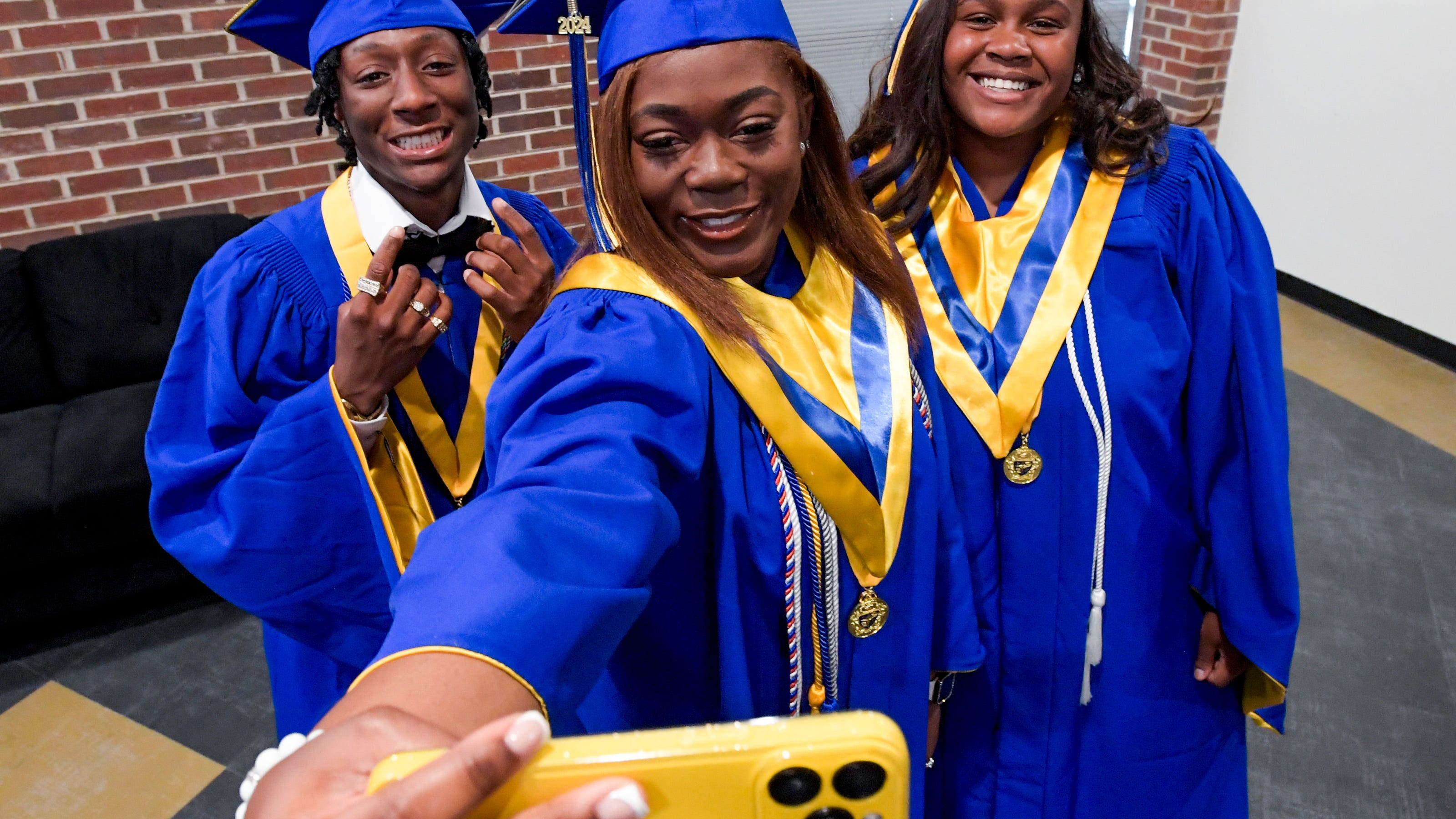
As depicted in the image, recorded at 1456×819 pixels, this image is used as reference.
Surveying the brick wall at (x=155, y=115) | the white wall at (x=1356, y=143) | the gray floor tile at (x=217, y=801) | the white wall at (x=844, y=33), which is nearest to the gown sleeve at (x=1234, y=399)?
the gray floor tile at (x=217, y=801)

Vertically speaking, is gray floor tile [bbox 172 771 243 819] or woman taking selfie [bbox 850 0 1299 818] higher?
woman taking selfie [bbox 850 0 1299 818]

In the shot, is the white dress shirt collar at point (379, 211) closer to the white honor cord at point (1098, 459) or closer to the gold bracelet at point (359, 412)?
the gold bracelet at point (359, 412)

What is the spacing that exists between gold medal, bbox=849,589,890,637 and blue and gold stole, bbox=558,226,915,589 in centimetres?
2

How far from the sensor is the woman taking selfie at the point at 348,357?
1505 millimetres

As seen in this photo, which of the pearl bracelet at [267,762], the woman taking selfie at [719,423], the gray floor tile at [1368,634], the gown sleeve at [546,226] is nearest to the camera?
the pearl bracelet at [267,762]

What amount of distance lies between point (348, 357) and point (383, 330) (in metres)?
0.07

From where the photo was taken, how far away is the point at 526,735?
1.50 ft

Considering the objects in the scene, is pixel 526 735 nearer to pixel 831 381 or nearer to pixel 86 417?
pixel 831 381

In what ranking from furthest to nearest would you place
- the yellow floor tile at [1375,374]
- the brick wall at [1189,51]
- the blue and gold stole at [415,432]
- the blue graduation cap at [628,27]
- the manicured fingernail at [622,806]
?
the brick wall at [1189,51], the yellow floor tile at [1375,374], the blue and gold stole at [415,432], the blue graduation cap at [628,27], the manicured fingernail at [622,806]

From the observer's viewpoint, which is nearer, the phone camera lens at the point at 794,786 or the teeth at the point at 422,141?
the phone camera lens at the point at 794,786

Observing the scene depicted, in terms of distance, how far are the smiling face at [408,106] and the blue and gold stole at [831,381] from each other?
0.66 m

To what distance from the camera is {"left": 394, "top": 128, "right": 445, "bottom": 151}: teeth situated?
161 centimetres

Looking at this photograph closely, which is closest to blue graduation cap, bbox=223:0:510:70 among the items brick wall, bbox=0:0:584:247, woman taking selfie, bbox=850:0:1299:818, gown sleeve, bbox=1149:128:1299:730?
woman taking selfie, bbox=850:0:1299:818

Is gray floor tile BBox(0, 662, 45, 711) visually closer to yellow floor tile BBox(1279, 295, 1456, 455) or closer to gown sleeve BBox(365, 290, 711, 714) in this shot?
gown sleeve BBox(365, 290, 711, 714)
